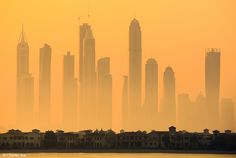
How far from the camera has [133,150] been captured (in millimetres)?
20859

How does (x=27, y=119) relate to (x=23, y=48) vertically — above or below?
below

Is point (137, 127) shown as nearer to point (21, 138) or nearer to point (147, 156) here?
point (147, 156)

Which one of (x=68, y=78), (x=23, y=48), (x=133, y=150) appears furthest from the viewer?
(x=133, y=150)

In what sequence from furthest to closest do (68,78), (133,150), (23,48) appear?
1. (133,150)
2. (68,78)
3. (23,48)

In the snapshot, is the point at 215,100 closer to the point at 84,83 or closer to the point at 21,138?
Answer: the point at 84,83

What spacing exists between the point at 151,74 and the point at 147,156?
83.3 inches

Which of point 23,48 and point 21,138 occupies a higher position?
point 23,48

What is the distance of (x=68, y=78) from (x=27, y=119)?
4.58 feet

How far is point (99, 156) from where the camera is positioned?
1955 cm

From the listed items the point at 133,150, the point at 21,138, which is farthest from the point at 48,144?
the point at 133,150

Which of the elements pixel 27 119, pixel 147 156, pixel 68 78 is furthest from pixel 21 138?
pixel 147 156

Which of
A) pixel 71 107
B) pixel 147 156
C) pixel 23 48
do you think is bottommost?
pixel 147 156

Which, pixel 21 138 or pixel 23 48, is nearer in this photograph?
pixel 23 48

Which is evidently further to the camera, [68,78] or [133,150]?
[133,150]
